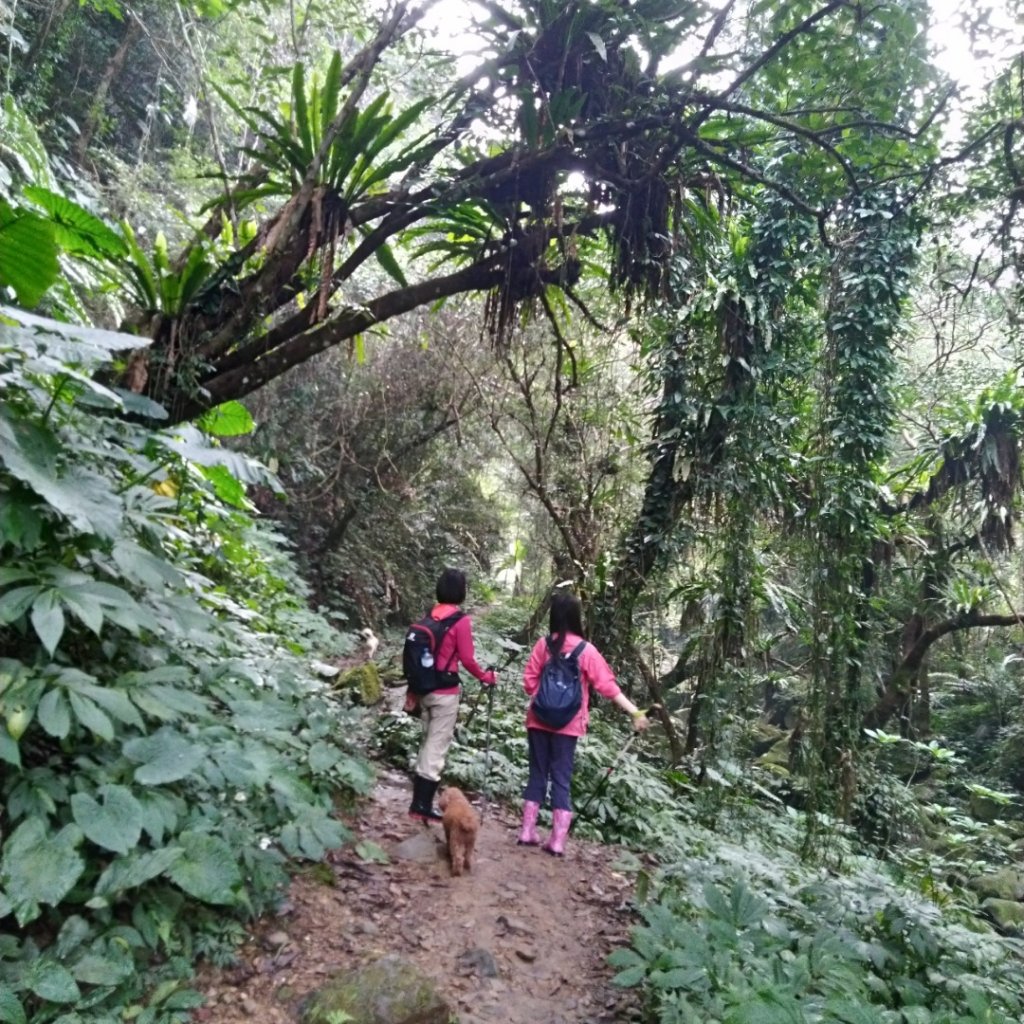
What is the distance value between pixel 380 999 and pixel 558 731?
169cm

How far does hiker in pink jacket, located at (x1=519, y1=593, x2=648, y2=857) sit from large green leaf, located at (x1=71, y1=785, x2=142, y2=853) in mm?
2116

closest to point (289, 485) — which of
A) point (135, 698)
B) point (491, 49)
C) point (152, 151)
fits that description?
point (152, 151)

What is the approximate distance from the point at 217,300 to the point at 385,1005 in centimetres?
294

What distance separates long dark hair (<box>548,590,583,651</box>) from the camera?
13.0 ft

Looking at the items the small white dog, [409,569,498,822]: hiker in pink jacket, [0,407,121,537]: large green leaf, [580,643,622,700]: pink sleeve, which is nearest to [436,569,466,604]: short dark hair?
[409,569,498,822]: hiker in pink jacket

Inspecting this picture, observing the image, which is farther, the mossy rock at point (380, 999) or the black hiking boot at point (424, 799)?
the black hiking boot at point (424, 799)

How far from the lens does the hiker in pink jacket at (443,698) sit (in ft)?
12.7

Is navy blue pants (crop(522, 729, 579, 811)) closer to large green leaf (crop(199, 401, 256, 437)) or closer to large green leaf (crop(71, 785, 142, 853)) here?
large green leaf (crop(71, 785, 142, 853))

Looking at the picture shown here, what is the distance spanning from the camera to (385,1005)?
238 cm

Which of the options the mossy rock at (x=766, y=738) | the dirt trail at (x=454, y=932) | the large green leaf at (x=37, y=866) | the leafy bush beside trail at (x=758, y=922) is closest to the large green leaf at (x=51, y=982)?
the large green leaf at (x=37, y=866)

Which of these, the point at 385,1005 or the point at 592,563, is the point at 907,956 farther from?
the point at 592,563

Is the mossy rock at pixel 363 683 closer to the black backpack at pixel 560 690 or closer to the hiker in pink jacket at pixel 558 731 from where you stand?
the hiker in pink jacket at pixel 558 731

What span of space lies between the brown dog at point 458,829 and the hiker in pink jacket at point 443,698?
42 cm

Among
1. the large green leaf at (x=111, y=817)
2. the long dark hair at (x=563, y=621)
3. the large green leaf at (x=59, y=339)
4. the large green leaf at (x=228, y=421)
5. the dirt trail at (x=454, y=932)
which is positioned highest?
the large green leaf at (x=228, y=421)
